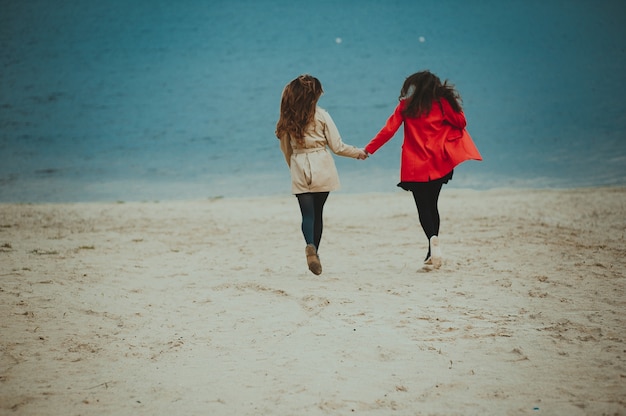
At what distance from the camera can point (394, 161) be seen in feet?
50.1

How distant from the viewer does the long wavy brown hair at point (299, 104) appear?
4.69 m

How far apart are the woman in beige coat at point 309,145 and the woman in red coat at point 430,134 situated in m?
0.49

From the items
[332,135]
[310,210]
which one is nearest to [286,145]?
[332,135]

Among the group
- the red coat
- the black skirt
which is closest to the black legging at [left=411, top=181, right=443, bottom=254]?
the black skirt

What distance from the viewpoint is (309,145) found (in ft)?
15.9

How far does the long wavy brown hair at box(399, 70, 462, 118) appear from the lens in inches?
189

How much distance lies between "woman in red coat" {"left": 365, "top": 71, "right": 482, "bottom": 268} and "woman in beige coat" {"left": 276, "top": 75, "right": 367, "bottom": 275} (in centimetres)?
49

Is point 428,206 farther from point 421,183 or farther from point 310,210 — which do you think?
point 310,210

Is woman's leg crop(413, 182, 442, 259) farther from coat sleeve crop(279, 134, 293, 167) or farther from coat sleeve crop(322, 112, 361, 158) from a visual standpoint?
coat sleeve crop(279, 134, 293, 167)

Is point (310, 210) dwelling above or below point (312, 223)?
above

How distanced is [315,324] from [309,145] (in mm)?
1711

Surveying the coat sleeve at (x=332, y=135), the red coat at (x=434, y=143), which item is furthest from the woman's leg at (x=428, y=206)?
the coat sleeve at (x=332, y=135)

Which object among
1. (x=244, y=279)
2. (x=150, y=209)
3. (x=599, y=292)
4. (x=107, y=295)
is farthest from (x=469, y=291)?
(x=150, y=209)

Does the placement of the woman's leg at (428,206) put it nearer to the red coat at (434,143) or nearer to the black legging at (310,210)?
the red coat at (434,143)
